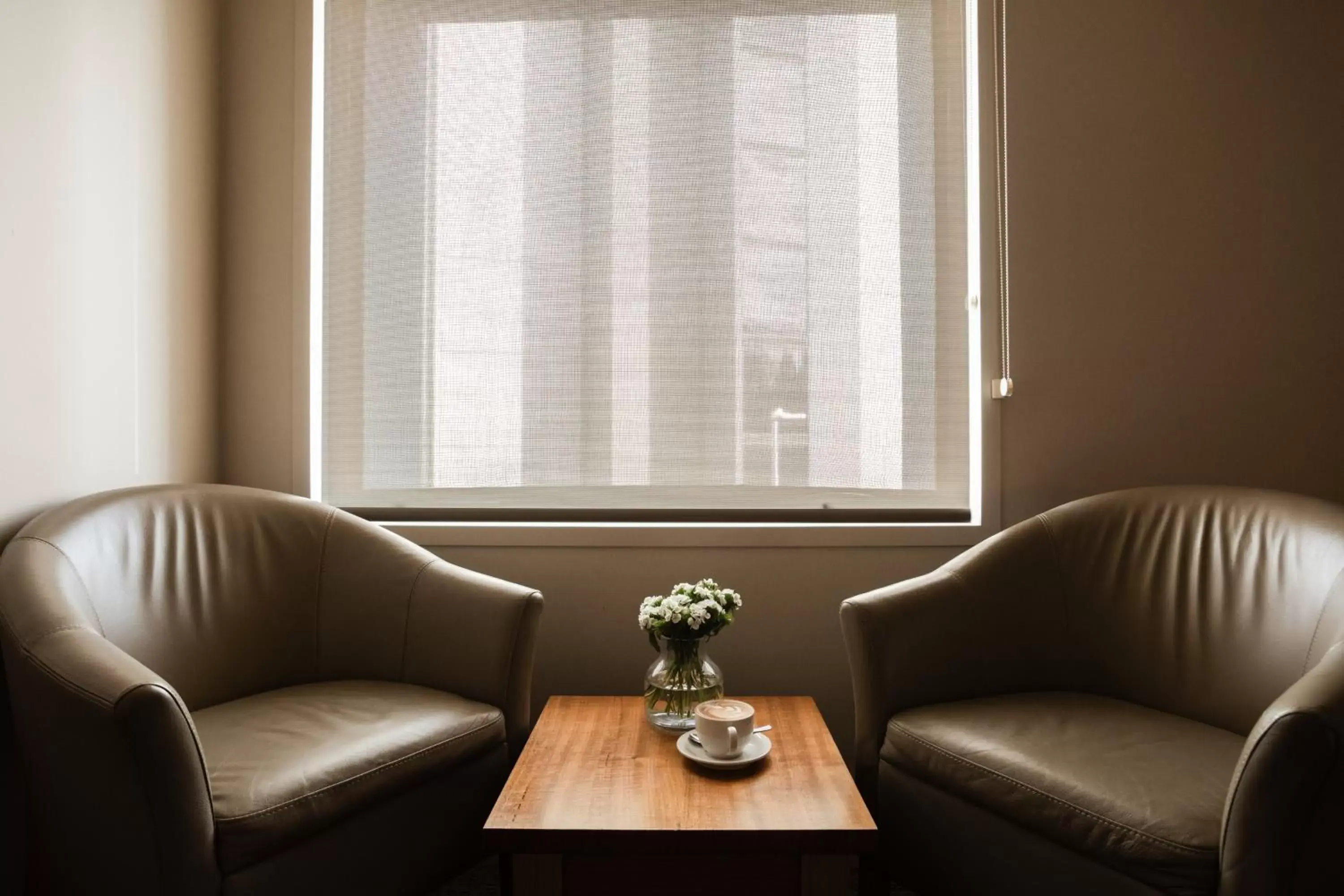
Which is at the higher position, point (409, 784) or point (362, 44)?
point (362, 44)

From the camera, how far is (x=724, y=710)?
1.45 metres

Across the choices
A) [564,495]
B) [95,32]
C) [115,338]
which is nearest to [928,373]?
[564,495]

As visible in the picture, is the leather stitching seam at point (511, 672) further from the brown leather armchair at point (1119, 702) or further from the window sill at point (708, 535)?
the brown leather armchair at point (1119, 702)

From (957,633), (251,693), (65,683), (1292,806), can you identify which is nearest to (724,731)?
(957,633)

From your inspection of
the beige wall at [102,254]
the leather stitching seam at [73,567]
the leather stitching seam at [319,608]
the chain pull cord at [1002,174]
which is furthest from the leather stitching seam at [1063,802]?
the beige wall at [102,254]

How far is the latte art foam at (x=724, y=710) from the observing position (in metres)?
1.41

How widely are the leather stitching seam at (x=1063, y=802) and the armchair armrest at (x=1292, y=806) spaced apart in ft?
0.17

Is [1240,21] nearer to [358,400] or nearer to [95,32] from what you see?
[358,400]

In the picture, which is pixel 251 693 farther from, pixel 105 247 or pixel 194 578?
pixel 105 247

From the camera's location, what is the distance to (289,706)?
1676 mm

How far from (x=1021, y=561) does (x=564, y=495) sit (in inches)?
49.5

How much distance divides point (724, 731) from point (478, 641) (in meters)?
0.65

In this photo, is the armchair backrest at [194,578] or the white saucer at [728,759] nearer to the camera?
the white saucer at [728,759]

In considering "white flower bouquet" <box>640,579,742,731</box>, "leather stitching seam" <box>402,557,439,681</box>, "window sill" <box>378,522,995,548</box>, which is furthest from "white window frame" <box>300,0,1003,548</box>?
"white flower bouquet" <box>640,579,742,731</box>
